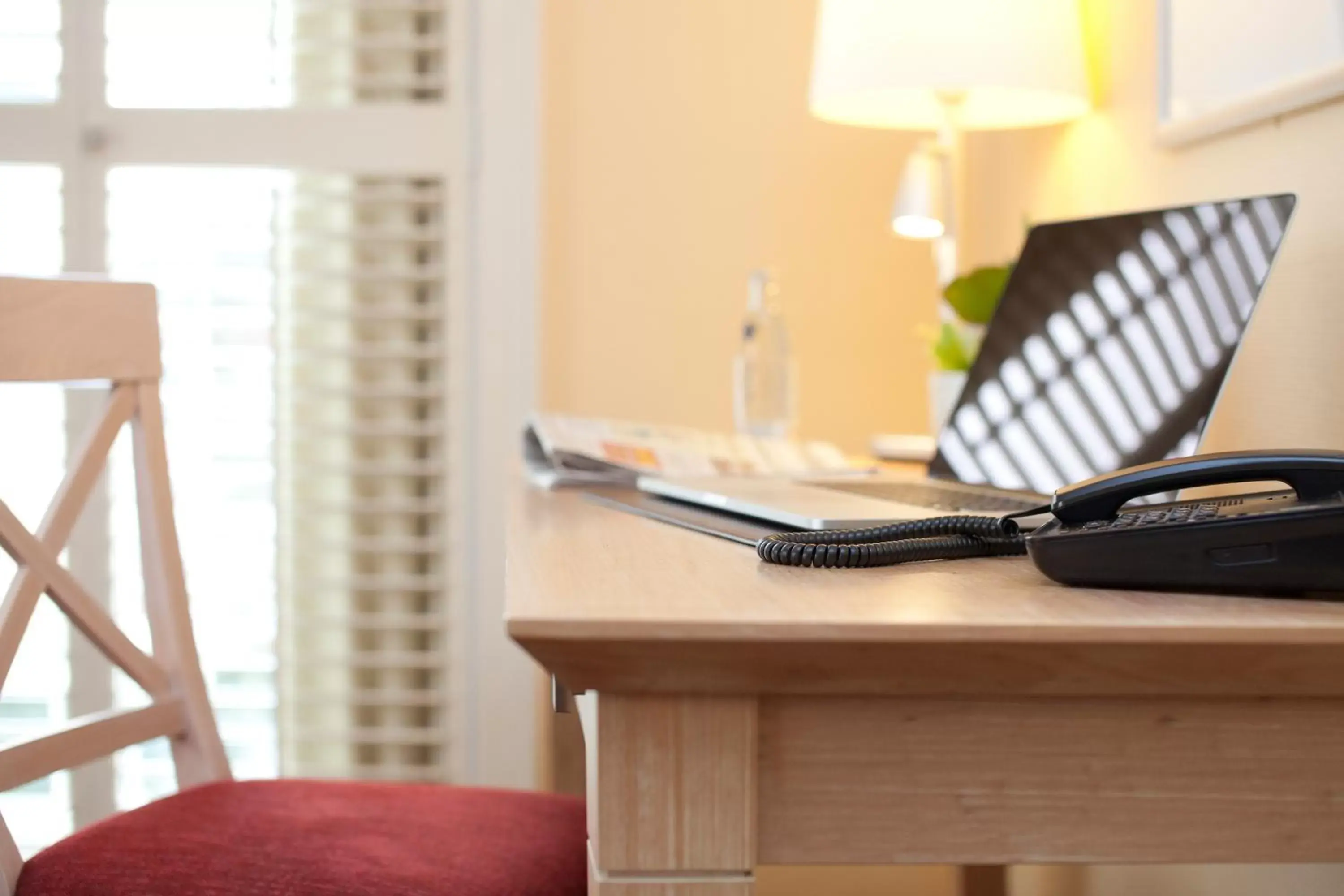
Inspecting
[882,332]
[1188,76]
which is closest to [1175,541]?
[1188,76]

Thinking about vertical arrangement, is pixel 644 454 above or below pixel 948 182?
below

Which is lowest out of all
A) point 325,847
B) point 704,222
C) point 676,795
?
point 325,847

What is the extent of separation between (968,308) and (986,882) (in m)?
0.61

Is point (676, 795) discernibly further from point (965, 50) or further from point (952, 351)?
point (965, 50)

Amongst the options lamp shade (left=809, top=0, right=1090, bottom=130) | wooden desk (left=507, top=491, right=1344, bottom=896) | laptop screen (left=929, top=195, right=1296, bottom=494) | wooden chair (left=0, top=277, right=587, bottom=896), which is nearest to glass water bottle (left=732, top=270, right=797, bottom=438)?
lamp shade (left=809, top=0, right=1090, bottom=130)

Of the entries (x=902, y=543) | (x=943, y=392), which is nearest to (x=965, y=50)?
(x=943, y=392)

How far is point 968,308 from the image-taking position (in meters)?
1.56

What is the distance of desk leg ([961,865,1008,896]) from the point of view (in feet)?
4.76

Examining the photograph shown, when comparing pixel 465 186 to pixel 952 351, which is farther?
pixel 465 186

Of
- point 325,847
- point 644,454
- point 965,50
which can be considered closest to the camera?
point 325,847

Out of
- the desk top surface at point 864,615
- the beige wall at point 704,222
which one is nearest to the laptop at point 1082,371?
the desk top surface at point 864,615

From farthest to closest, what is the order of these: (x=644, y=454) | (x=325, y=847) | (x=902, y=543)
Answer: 1. (x=644, y=454)
2. (x=325, y=847)
3. (x=902, y=543)

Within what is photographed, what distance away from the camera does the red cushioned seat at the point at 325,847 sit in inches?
36.9

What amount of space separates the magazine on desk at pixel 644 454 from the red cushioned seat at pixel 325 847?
31 cm
